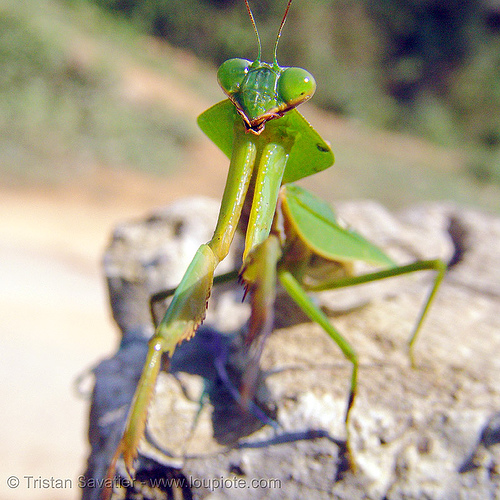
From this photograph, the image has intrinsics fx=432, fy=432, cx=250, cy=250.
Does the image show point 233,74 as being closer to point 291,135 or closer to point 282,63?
point 291,135

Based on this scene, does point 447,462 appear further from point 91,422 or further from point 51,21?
point 51,21

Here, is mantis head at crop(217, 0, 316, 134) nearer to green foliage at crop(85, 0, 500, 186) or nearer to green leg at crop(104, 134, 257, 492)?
green leg at crop(104, 134, 257, 492)

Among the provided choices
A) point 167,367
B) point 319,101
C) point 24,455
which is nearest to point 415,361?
point 167,367

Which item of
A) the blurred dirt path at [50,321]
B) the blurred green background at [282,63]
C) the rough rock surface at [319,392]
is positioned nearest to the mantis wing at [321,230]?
the rough rock surface at [319,392]

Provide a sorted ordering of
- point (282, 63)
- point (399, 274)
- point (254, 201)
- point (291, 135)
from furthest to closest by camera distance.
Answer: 1. point (282, 63)
2. point (399, 274)
3. point (291, 135)
4. point (254, 201)

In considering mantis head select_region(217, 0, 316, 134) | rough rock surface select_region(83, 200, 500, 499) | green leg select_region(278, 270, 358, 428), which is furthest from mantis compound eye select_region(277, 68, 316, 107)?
rough rock surface select_region(83, 200, 500, 499)

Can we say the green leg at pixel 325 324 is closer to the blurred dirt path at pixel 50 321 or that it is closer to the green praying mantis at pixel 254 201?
the green praying mantis at pixel 254 201

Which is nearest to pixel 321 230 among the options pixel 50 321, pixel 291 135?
pixel 291 135
